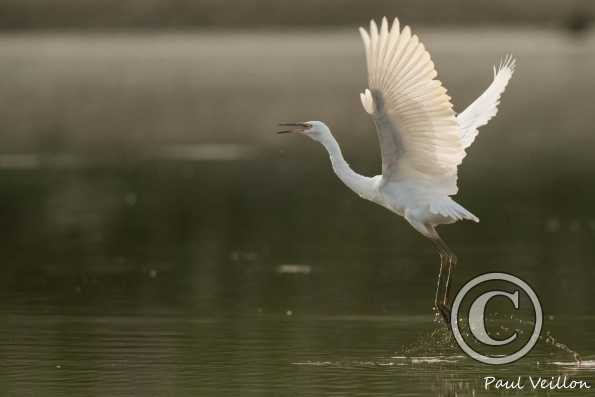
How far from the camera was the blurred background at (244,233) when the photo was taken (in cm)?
1366

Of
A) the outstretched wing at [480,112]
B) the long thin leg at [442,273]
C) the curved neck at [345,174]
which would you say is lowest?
the long thin leg at [442,273]

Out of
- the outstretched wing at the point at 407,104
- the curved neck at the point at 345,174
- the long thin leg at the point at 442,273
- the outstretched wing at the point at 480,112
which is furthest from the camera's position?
the outstretched wing at the point at 480,112

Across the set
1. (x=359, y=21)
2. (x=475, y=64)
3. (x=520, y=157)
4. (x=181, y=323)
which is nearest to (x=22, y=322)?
(x=181, y=323)

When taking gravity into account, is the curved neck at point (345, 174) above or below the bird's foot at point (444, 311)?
above

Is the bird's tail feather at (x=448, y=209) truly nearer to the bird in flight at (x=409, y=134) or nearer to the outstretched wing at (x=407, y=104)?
the bird in flight at (x=409, y=134)

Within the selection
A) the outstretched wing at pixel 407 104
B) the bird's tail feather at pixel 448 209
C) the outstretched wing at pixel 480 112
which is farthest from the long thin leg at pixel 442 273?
the outstretched wing at pixel 480 112

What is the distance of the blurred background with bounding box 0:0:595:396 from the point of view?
1366cm

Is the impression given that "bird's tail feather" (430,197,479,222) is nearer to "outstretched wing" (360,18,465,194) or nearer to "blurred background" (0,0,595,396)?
"outstretched wing" (360,18,465,194)

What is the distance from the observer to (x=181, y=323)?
15.5m

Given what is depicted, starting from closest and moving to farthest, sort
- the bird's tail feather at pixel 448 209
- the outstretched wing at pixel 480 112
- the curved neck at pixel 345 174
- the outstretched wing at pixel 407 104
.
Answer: the outstretched wing at pixel 407 104, the bird's tail feather at pixel 448 209, the curved neck at pixel 345 174, the outstretched wing at pixel 480 112

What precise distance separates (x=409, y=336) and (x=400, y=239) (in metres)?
7.25

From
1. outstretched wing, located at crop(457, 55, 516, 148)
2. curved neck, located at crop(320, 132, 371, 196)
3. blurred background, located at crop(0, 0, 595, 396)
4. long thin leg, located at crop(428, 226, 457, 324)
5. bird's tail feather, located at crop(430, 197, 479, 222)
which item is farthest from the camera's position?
outstretched wing, located at crop(457, 55, 516, 148)

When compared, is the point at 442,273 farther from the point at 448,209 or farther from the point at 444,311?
the point at 448,209

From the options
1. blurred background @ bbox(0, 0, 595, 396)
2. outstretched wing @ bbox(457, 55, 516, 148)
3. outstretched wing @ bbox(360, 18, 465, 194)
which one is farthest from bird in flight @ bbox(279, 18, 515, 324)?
outstretched wing @ bbox(457, 55, 516, 148)
